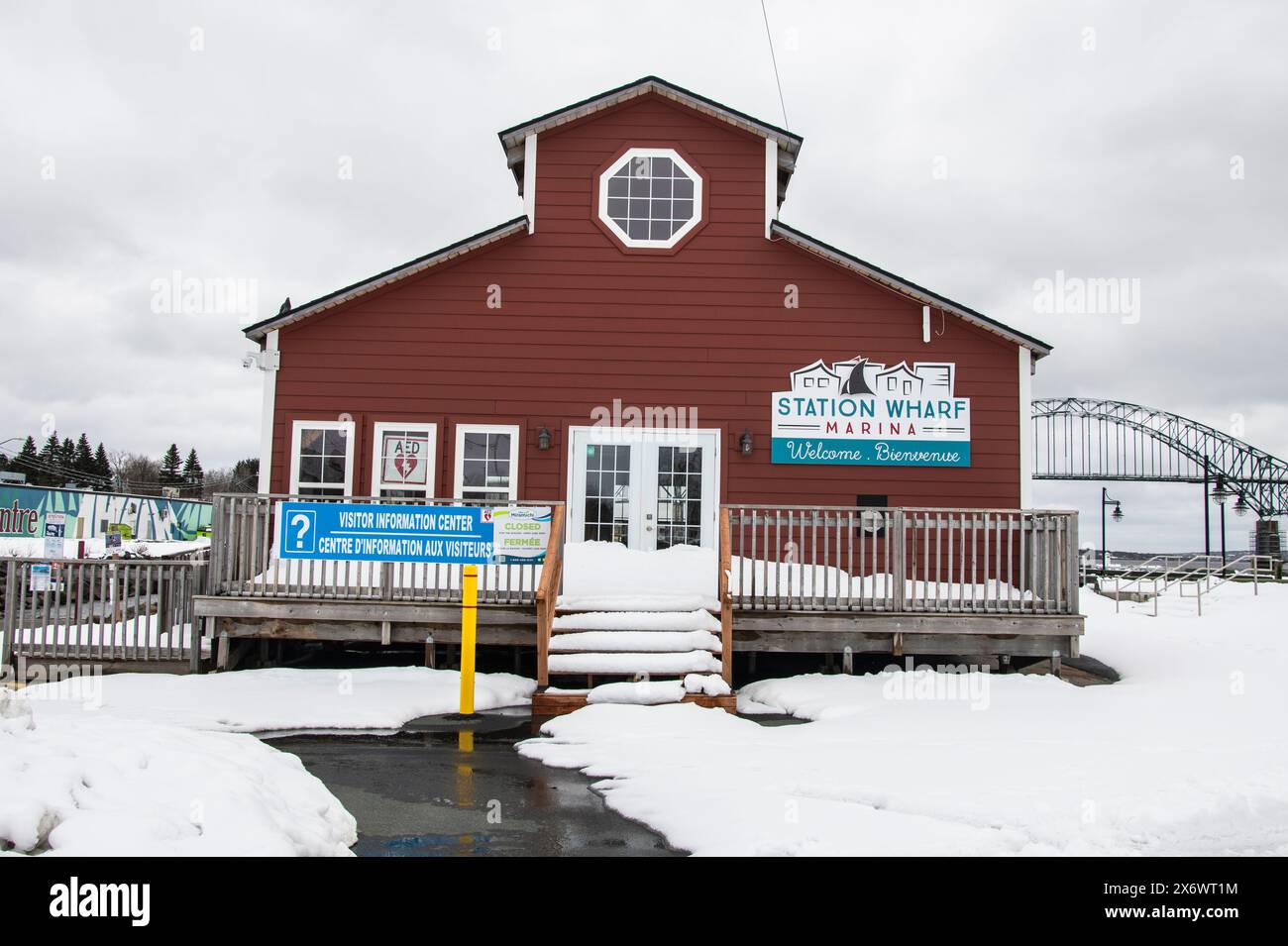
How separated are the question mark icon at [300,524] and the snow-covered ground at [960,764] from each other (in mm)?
3774

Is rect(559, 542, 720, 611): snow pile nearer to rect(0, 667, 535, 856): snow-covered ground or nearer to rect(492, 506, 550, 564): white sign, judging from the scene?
rect(492, 506, 550, 564): white sign

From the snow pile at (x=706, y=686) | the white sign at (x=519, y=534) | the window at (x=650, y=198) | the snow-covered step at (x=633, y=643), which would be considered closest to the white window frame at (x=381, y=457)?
the white sign at (x=519, y=534)

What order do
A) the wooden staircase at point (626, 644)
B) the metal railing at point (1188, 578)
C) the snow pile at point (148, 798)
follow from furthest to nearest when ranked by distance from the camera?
the metal railing at point (1188, 578), the wooden staircase at point (626, 644), the snow pile at point (148, 798)

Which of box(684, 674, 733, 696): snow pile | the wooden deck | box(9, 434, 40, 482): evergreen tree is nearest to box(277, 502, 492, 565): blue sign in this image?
the wooden deck

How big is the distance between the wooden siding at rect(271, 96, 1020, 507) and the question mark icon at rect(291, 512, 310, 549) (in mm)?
2985

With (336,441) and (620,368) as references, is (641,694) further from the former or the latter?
(336,441)

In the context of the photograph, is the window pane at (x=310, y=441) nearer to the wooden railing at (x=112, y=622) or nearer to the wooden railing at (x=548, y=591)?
the wooden railing at (x=112, y=622)

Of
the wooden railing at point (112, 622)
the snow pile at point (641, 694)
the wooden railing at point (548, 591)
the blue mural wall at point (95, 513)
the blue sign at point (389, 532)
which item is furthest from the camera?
the blue mural wall at point (95, 513)

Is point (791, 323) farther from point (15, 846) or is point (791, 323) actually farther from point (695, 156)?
point (15, 846)

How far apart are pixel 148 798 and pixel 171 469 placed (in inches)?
4230

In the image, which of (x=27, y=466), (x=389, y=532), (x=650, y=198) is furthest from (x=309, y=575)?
(x=27, y=466)

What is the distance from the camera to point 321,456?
13.7m

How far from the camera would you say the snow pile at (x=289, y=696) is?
8.80 meters
